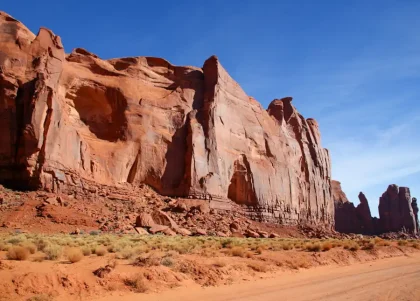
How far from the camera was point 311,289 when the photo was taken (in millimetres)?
10867

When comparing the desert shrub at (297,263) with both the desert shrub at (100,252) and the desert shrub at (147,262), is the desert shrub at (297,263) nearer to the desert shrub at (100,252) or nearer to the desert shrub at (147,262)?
the desert shrub at (147,262)

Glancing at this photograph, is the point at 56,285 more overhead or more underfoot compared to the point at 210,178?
more underfoot

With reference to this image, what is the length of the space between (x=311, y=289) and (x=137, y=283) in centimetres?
476

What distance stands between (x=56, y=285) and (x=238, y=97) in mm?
46220

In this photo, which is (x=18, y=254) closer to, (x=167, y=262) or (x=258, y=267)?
(x=167, y=262)

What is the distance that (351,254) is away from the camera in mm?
20484

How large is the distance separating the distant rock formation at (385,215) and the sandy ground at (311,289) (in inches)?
3477

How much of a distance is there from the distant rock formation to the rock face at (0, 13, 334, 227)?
43409 millimetres

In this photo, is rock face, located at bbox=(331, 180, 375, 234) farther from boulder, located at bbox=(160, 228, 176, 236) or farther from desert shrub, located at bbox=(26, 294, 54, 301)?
desert shrub, located at bbox=(26, 294, 54, 301)

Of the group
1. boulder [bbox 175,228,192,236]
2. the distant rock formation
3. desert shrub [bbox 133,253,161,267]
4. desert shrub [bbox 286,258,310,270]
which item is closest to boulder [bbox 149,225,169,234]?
boulder [bbox 175,228,192,236]

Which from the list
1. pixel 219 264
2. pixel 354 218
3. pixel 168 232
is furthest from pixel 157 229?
pixel 354 218

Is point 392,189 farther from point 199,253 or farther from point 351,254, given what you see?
point 199,253

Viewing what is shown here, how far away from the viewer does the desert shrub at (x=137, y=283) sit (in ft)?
31.8

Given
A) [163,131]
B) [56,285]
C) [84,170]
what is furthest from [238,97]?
[56,285]
